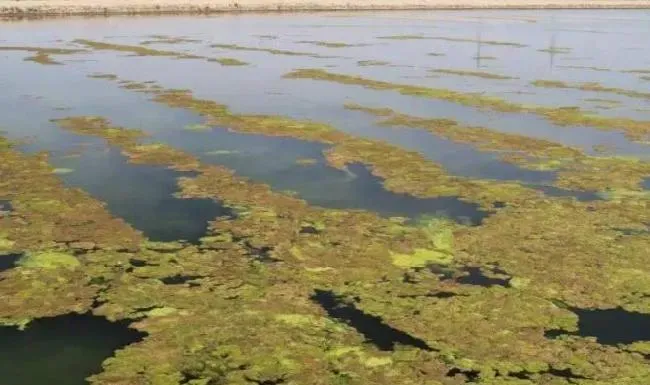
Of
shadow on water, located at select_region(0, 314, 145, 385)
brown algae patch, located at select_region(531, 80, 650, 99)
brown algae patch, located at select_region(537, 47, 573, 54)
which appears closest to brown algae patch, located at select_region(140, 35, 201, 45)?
brown algae patch, located at select_region(537, 47, 573, 54)

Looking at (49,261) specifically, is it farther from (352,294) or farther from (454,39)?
(454,39)

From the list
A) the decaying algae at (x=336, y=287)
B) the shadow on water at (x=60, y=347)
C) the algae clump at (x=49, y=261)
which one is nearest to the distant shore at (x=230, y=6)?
the decaying algae at (x=336, y=287)

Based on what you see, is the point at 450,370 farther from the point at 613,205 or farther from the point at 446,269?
the point at 613,205

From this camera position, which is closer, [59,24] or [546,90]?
[546,90]

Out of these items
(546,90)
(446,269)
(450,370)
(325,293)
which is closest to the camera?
(450,370)

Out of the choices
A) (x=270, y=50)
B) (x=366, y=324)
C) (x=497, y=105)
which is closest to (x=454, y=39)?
(x=270, y=50)

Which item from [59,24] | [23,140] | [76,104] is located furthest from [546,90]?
[59,24]
